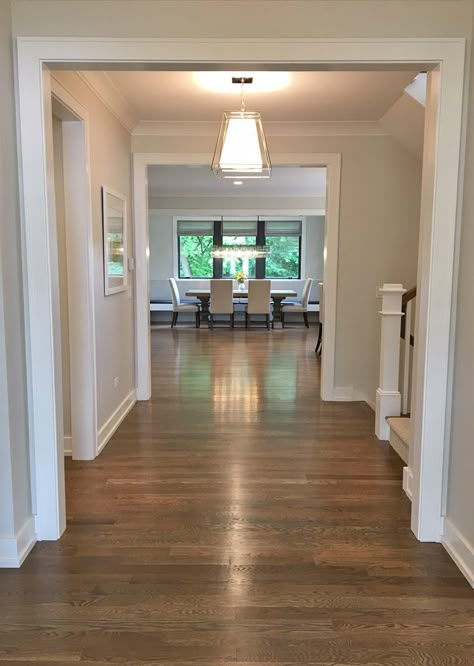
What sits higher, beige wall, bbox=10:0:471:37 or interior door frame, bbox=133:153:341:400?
beige wall, bbox=10:0:471:37

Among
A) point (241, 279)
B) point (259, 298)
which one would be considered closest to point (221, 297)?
point (259, 298)

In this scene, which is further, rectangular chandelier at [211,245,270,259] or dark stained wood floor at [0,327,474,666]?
rectangular chandelier at [211,245,270,259]

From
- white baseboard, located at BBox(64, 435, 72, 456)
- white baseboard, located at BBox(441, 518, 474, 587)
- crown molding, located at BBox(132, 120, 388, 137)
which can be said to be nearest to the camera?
white baseboard, located at BBox(441, 518, 474, 587)

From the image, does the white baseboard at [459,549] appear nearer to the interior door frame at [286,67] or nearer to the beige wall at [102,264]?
the interior door frame at [286,67]

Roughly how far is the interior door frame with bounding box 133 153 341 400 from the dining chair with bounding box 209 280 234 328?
15.9 ft

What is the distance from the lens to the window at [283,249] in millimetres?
11594

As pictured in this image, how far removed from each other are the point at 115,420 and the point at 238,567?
7.29ft

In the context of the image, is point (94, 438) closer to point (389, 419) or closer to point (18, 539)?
point (18, 539)

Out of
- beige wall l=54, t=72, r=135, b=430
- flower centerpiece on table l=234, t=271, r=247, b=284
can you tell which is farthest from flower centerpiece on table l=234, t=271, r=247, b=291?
beige wall l=54, t=72, r=135, b=430

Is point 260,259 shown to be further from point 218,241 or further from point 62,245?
point 62,245

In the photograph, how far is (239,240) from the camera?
38.3ft

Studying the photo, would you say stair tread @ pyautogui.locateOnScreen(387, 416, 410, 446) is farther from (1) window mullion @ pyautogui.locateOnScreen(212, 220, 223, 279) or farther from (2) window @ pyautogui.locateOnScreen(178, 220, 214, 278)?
(2) window @ pyautogui.locateOnScreen(178, 220, 214, 278)

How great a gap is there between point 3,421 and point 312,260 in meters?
10.00

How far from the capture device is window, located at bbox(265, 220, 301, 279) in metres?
11.6
